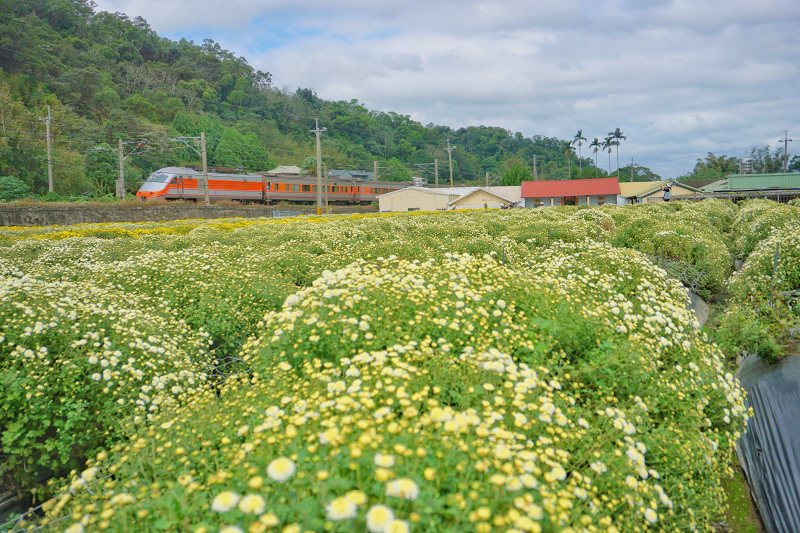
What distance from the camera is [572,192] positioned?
180 feet

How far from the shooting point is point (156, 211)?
1102 inches

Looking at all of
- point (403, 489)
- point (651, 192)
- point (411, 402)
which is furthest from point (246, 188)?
point (403, 489)

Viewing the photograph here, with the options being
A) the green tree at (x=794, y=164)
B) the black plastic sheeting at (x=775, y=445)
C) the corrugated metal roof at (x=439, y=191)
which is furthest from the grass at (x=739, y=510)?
the green tree at (x=794, y=164)

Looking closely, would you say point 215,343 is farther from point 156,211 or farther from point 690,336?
point 156,211

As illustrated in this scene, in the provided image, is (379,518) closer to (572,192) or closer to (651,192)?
(572,192)

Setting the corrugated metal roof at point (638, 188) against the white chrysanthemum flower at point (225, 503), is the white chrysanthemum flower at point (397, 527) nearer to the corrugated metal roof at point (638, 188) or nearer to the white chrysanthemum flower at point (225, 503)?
the white chrysanthemum flower at point (225, 503)

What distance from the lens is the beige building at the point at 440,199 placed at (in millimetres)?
51625

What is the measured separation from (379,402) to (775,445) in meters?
3.95

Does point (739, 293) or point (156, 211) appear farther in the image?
point (156, 211)

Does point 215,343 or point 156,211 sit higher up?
point 156,211

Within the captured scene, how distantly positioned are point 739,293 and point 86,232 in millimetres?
17863

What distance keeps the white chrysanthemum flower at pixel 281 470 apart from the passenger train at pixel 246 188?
3564 centimetres

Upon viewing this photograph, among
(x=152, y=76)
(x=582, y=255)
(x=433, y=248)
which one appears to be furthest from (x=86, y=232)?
(x=152, y=76)

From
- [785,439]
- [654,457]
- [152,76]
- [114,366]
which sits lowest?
[785,439]
